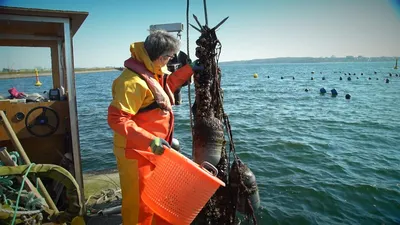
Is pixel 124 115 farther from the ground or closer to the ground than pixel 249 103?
farther from the ground

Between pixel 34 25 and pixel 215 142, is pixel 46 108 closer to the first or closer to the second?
pixel 34 25

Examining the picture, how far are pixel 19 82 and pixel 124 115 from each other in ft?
12.2

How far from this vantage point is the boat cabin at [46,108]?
356 cm

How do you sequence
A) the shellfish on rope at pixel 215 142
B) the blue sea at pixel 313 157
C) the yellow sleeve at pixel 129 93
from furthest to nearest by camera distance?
1. the blue sea at pixel 313 157
2. the shellfish on rope at pixel 215 142
3. the yellow sleeve at pixel 129 93

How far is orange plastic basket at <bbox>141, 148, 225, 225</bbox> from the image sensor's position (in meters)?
2.32

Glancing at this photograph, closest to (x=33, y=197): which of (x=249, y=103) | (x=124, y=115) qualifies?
(x=124, y=115)

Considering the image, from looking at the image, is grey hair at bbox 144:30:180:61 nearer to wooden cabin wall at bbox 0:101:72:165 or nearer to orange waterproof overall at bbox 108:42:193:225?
orange waterproof overall at bbox 108:42:193:225

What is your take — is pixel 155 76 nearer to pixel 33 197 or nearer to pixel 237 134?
pixel 33 197

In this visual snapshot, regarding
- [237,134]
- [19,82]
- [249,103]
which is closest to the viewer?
[19,82]

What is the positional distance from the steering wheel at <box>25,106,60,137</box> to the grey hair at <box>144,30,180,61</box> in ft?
7.45

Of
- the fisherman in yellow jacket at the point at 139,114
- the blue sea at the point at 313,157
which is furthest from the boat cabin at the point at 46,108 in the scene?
the fisherman in yellow jacket at the point at 139,114

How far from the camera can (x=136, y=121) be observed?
8.98 ft

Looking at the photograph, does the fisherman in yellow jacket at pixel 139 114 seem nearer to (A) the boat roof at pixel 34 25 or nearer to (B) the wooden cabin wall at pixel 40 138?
(A) the boat roof at pixel 34 25

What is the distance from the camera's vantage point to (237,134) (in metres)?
12.6
